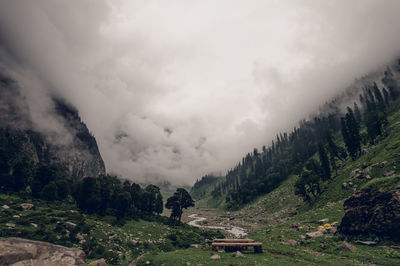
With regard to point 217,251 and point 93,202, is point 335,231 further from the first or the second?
point 93,202

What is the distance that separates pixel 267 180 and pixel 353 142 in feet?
277

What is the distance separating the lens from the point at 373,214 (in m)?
23.8

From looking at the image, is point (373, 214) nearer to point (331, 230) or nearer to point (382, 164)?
point (331, 230)

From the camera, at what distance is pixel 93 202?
5112 centimetres

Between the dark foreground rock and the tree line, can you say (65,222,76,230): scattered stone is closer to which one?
the dark foreground rock

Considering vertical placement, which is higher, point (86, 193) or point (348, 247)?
point (86, 193)

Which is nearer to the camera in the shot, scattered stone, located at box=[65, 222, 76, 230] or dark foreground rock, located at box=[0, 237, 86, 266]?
dark foreground rock, located at box=[0, 237, 86, 266]

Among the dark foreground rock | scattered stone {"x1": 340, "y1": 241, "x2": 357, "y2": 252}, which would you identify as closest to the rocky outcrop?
scattered stone {"x1": 340, "y1": 241, "x2": 357, "y2": 252}

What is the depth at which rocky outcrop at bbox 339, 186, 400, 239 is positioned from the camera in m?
21.6

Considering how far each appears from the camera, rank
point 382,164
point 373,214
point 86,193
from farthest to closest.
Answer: point 86,193 < point 382,164 < point 373,214

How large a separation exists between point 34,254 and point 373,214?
3977cm

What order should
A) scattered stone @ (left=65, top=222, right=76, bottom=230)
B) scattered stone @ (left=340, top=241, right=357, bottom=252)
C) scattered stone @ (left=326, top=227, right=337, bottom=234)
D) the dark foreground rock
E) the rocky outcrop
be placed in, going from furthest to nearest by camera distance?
scattered stone @ (left=65, top=222, right=76, bottom=230) < scattered stone @ (left=326, top=227, right=337, bottom=234) < the rocky outcrop < scattered stone @ (left=340, top=241, right=357, bottom=252) < the dark foreground rock

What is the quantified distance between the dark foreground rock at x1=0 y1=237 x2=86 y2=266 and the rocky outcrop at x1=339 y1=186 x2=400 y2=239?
35.4 m

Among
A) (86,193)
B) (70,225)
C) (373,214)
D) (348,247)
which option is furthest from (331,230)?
(86,193)
